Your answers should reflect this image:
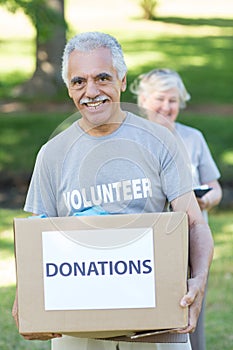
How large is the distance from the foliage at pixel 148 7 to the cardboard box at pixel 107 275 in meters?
27.5

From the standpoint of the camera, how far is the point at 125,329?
8.73ft

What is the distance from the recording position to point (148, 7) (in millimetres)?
29656

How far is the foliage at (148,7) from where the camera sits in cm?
2967

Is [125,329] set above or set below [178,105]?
below

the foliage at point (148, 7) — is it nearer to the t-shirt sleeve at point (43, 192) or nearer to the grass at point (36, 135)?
the grass at point (36, 135)

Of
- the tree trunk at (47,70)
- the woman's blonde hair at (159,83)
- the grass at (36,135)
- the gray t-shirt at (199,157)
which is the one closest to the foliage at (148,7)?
the tree trunk at (47,70)

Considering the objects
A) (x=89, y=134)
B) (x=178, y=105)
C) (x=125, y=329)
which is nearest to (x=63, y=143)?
(x=89, y=134)

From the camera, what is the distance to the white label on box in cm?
267

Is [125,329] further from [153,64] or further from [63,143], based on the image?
[153,64]

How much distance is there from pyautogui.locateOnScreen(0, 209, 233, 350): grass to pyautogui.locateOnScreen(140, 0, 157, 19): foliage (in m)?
21.2

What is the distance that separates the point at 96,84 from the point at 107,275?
61cm

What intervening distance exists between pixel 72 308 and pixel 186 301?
34 cm

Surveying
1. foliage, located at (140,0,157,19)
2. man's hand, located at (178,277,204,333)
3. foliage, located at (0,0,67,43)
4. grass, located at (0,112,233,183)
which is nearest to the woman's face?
man's hand, located at (178,277,204,333)

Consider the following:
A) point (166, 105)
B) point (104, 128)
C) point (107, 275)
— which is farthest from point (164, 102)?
point (107, 275)
